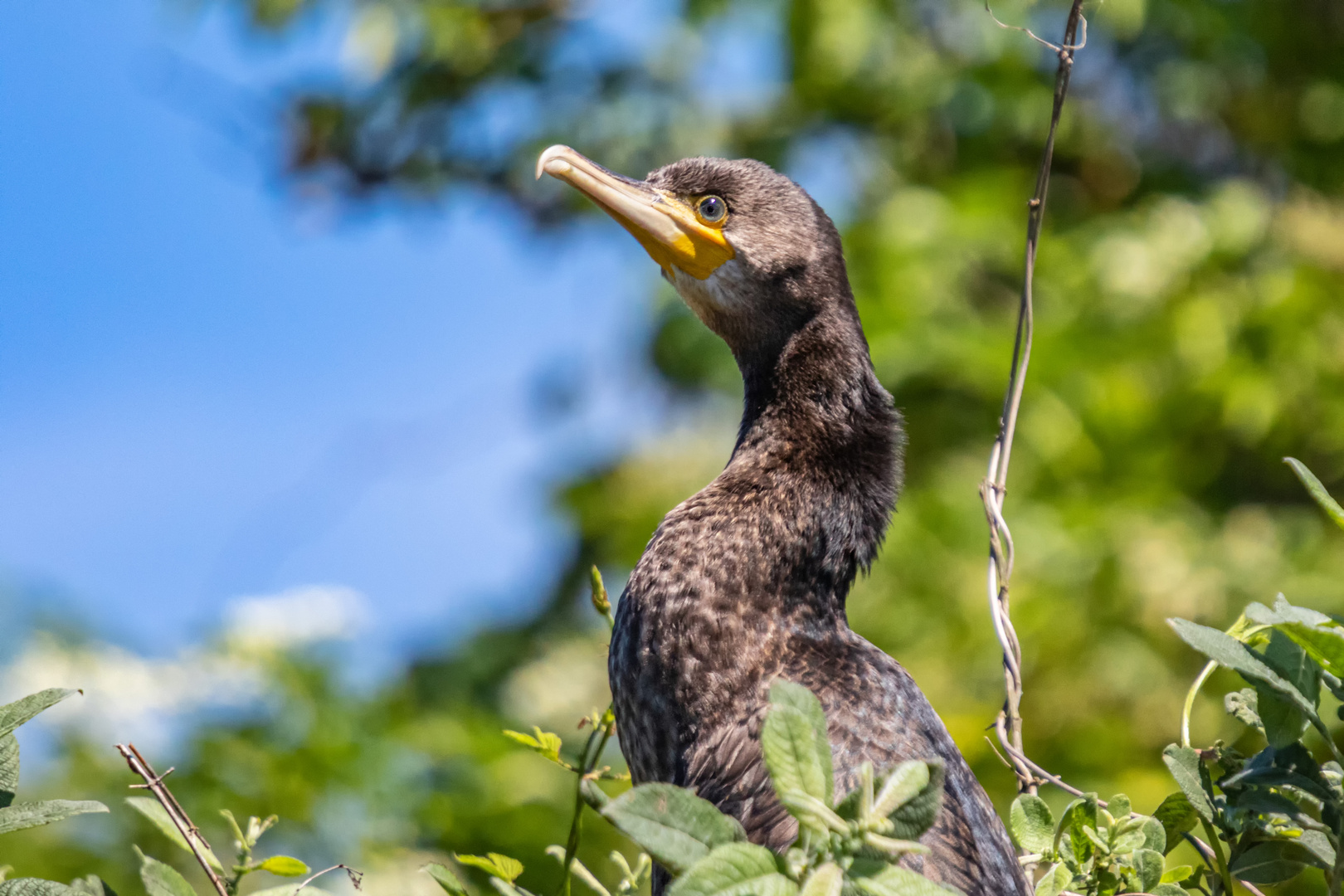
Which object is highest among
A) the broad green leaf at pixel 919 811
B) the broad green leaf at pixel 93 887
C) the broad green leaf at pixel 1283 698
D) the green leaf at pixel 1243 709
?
the green leaf at pixel 1243 709

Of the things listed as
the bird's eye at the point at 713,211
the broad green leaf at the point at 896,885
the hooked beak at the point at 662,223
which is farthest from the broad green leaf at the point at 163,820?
the bird's eye at the point at 713,211

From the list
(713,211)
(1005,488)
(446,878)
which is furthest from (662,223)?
(446,878)

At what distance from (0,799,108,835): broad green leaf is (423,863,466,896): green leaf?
231 millimetres

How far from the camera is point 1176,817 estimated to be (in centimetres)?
117

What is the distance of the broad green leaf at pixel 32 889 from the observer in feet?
2.89

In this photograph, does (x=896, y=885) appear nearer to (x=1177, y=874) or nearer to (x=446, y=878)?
(x=446, y=878)

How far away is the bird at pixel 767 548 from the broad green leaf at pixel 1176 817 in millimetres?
236

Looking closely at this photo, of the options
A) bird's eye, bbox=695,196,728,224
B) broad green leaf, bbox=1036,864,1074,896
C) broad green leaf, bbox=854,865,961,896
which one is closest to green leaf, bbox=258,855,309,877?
broad green leaf, bbox=854,865,961,896

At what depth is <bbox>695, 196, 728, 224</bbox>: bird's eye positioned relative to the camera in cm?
202

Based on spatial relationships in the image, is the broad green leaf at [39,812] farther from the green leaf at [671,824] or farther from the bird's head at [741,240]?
the bird's head at [741,240]

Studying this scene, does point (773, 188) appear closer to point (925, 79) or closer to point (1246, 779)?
point (1246, 779)

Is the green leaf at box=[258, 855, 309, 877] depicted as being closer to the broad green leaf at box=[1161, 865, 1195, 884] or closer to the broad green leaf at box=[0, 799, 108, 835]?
the broad green leaf at box=[0, 799, 108, 835]

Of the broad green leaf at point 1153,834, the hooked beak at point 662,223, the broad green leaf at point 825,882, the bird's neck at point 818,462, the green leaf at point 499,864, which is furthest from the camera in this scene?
the hooked beak at point 662,223

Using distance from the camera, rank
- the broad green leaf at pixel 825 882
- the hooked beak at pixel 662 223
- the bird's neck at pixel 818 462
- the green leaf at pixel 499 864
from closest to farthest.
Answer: the broad green leaf at pixel 825 882, the green leaf at pixel 499 864, the bird's neck at pixel 818 462, the hooked beak at pixel 662 223
